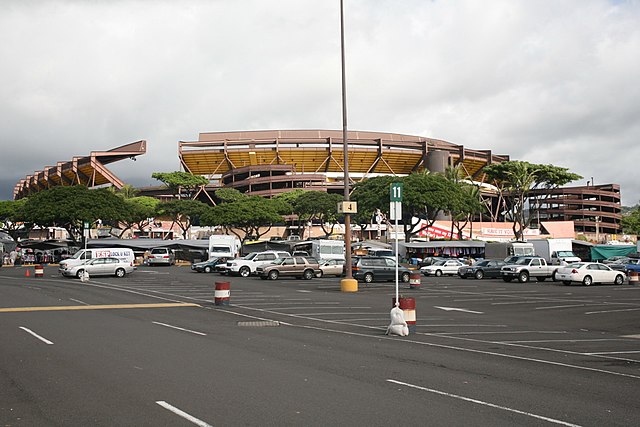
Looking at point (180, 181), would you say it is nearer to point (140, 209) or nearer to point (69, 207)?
point (140, 209)

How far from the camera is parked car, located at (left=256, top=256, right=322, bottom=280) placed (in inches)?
1560

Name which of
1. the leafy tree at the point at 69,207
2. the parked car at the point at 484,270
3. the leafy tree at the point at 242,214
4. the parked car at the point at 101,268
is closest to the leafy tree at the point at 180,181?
the leafy tree at the point at 242,214

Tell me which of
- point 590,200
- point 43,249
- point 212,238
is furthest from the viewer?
point 590,200

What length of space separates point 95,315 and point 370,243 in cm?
5527

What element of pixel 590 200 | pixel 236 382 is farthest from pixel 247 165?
pixel 236 382

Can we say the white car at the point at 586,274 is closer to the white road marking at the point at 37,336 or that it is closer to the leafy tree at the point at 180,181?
the white road marking at the point at 37,336

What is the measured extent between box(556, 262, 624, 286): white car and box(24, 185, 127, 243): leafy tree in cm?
5132

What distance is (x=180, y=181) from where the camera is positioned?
353 ft

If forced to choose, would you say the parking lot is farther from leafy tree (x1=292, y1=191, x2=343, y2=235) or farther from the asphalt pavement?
leafy tree (x1=292, y1=191, x2=343, y2=235)

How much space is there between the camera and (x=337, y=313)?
20.3 meters

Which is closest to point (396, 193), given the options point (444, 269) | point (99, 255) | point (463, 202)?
A: point (444, 269)

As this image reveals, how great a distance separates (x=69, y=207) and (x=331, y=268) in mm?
37279

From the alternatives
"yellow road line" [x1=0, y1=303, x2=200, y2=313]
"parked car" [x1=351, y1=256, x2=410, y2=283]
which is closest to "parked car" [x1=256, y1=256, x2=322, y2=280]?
"parked car" [x1=351, y1=256, x2=410, y2=283]

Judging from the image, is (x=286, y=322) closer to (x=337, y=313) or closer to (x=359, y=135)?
(x=337, y=313)
